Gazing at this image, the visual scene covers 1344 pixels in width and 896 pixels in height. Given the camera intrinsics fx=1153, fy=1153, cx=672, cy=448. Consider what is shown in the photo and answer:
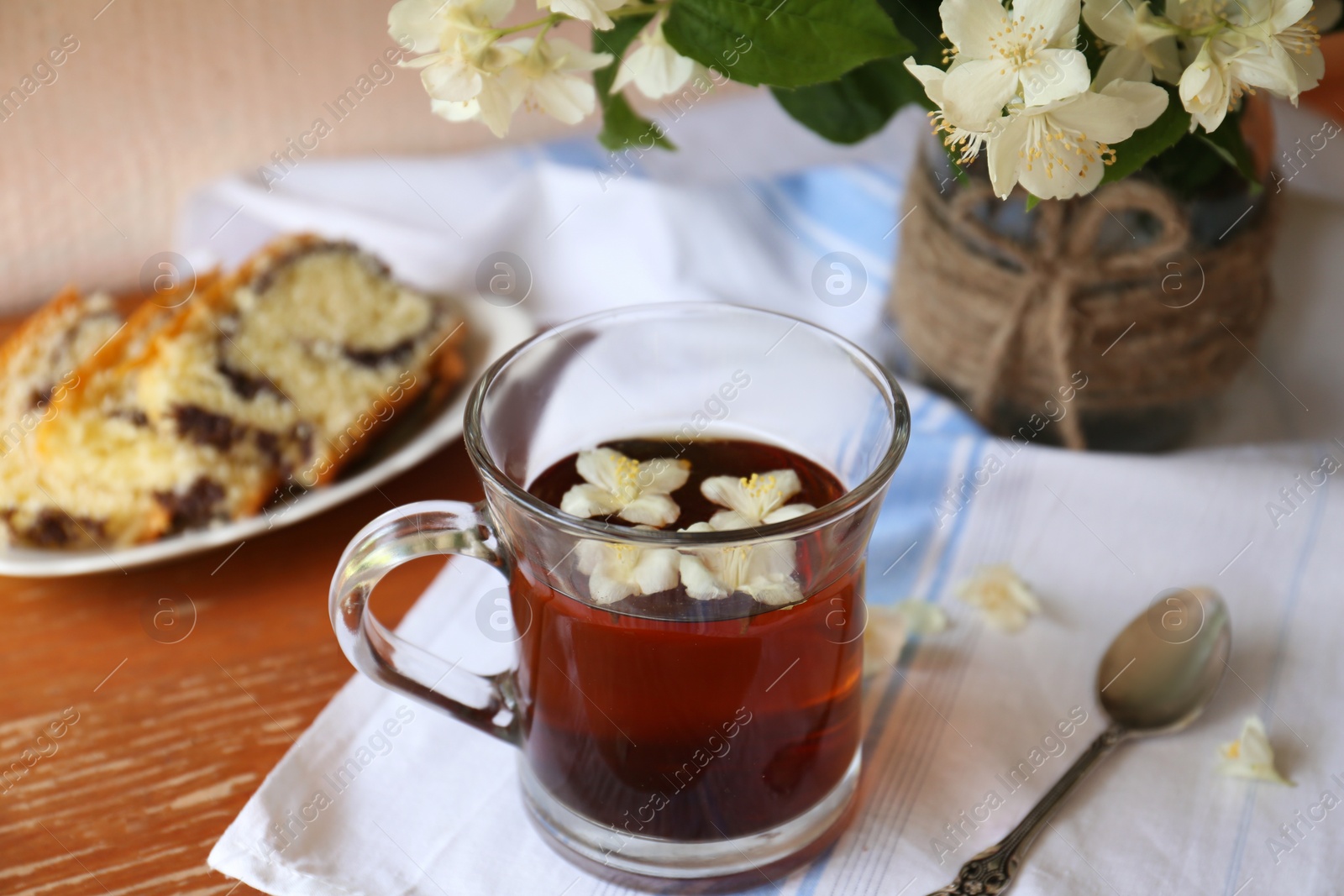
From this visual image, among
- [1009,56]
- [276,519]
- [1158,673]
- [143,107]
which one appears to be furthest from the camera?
[143,107]

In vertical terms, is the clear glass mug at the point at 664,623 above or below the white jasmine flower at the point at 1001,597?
above

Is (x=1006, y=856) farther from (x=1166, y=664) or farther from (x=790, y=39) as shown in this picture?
(x=790, y=39)

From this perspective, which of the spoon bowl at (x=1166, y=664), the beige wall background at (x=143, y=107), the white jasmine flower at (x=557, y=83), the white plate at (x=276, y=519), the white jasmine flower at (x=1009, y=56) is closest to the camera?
the white jasmine flower at (x=1009, y=56)

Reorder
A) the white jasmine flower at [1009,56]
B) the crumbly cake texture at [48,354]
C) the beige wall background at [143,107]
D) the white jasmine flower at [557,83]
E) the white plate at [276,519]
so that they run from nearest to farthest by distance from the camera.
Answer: the white jasmine flower at [1009,56] → the white jasmine flower at [557,83] → the white plate at [276,519] → the crumbly cake texture at [48,354] → the beige wall background at [143,107]

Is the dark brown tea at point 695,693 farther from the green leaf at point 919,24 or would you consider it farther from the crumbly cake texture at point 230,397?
the crumbly cake texture at point 230,397

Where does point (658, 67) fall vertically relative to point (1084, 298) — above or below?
above

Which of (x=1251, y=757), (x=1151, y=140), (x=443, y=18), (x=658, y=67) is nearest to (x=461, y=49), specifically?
(x=443, y=18)

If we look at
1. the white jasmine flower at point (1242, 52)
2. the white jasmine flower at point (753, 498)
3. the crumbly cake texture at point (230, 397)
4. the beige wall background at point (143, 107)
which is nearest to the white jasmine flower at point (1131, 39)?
the white jasmine flower at point (1242, 52)
